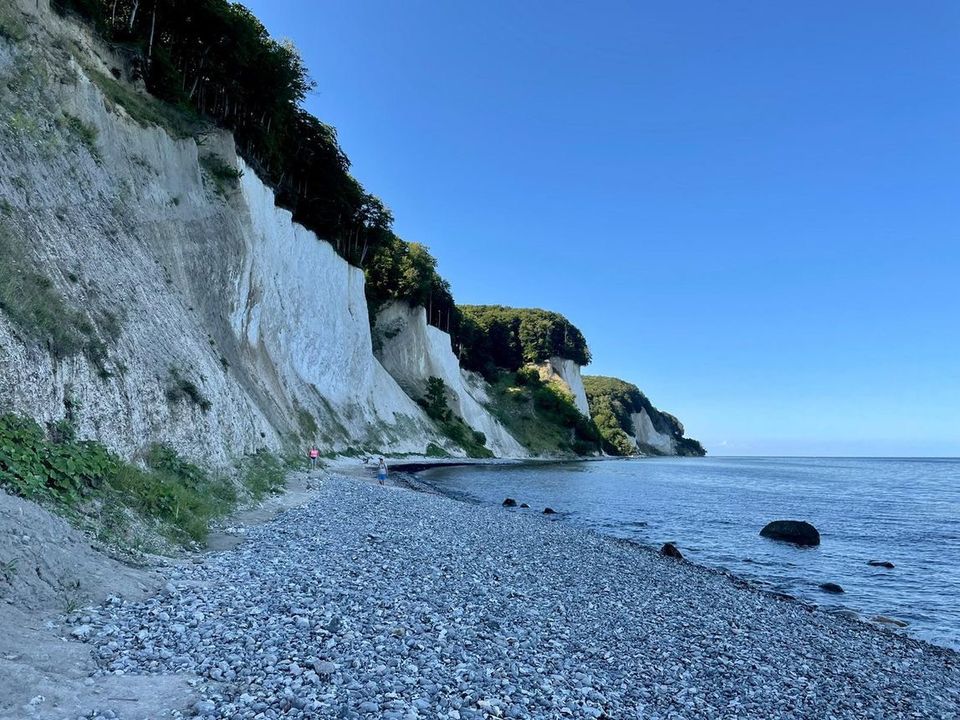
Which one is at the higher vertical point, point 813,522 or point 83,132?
point 83,132

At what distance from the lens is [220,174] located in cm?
3086

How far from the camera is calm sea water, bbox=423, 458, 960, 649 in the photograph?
1506 cm

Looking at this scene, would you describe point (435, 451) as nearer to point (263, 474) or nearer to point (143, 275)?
point (263, 474)

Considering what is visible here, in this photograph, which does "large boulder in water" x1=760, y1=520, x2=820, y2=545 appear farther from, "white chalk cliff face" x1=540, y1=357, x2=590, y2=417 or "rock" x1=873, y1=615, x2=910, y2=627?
"white chalk cliff face" x1=540, y1=357, x2=590, y2=417

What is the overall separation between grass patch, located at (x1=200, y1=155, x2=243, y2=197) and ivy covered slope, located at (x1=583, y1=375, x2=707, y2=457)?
367ft

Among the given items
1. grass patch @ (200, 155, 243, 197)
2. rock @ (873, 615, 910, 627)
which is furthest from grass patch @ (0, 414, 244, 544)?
grass patch @ (200, 155, 243, 197)

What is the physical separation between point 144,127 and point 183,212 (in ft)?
13.0

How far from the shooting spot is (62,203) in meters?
17.0

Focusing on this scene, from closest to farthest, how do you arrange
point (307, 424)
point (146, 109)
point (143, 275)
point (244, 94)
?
point (143, 275), point (146, 109), point (244, 94), point (307, 424)

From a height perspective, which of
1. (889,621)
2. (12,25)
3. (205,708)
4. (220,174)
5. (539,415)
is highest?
(220,174)

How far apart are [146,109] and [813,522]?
40482mm

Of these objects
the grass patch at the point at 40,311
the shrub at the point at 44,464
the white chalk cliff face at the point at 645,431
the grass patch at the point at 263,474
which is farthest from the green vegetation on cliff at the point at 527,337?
the shrub at the point at 44,464

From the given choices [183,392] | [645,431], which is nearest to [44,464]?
[183,392]

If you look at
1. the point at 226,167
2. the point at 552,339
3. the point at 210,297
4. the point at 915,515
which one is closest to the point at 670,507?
the point at 915,515
